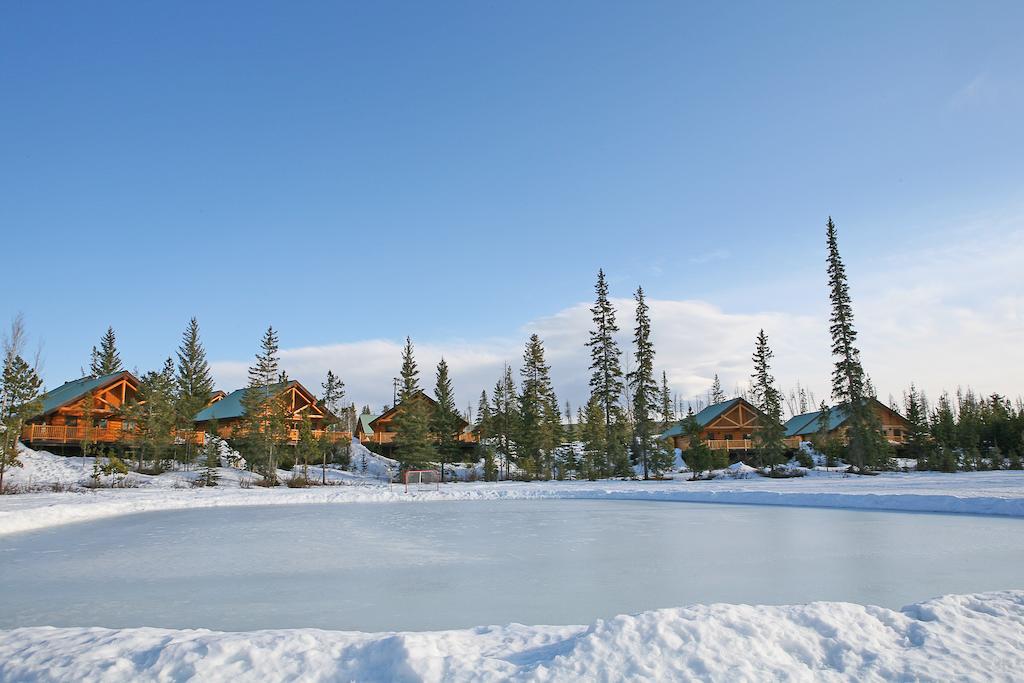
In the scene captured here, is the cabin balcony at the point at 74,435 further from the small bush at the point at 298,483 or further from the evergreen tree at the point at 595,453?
the evergreen tree at the point at 595,453

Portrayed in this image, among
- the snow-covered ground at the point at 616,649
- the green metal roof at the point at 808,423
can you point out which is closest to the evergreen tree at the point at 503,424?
the green metal roof at the point at 808,423

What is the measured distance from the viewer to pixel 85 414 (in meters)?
35.8

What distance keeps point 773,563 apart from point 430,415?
38259 millimetres

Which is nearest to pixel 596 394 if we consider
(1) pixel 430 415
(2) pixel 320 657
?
(1) pixel 430 415

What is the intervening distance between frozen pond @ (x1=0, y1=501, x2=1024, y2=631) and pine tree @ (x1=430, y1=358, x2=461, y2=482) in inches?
1182

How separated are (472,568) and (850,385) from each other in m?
40.6

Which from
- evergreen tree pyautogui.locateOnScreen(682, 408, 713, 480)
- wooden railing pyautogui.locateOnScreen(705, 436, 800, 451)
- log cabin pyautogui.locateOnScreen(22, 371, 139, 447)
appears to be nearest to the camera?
log cabin pyautogui.locateOnScreen(22, 371, 139, 447)

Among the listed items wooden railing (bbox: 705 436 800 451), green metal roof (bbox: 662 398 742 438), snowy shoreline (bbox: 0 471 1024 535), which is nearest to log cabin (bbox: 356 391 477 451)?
green metal roof (bbox: 662 398 742 438)

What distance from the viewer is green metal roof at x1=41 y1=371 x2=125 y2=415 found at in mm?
39562

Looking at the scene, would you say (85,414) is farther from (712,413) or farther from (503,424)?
(712,413)

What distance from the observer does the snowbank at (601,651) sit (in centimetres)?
442

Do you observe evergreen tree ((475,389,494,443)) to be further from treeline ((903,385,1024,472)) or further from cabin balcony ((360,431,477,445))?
treeline ((903,385,1024,472))

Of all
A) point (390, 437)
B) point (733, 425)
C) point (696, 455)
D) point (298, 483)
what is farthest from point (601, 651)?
point (733, 425)

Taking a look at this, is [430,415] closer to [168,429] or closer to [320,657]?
[168,429]
